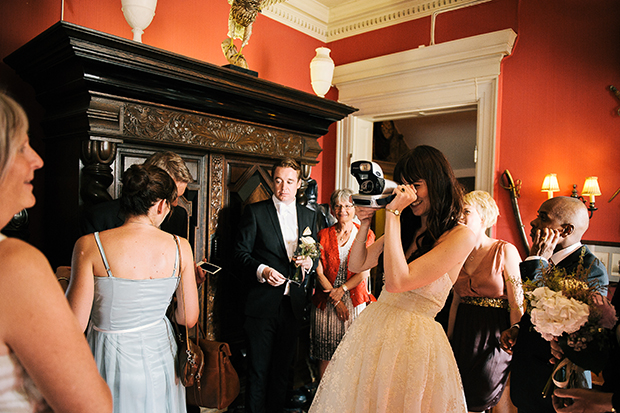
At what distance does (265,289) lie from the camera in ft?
9.12

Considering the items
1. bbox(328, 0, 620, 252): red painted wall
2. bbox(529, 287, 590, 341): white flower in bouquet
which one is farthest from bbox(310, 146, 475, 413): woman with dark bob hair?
bbox(328, 0, 620, 252): red painted wall

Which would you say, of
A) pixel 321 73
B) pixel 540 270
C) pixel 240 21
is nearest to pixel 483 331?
pixel 540 270

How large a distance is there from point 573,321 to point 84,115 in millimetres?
2406

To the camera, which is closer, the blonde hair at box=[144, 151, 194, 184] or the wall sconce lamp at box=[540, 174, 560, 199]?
the blonde hair at box=[144, 151, 194, 184]

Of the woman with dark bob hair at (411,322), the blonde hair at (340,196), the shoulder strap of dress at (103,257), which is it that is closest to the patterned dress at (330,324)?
the blonde hair at (340,196)

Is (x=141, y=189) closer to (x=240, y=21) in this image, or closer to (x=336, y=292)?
(x=336, y=292)

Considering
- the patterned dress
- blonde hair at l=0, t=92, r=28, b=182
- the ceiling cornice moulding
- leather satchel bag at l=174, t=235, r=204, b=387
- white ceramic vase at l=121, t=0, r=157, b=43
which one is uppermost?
the ceiling cornice moulding

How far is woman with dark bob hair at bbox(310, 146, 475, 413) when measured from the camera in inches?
63.9

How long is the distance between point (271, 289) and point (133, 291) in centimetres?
125

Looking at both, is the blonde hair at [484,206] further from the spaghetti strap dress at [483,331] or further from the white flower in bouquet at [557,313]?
the white flower in bouquet at [557,313]

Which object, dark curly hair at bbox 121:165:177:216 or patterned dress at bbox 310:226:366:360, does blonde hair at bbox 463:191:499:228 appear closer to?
patterned dress at bbox 310:226:366:360

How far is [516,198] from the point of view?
3867 millimetres

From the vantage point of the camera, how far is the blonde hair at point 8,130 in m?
0.72

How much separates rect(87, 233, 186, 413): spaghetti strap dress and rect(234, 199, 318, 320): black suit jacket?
1031 mm
